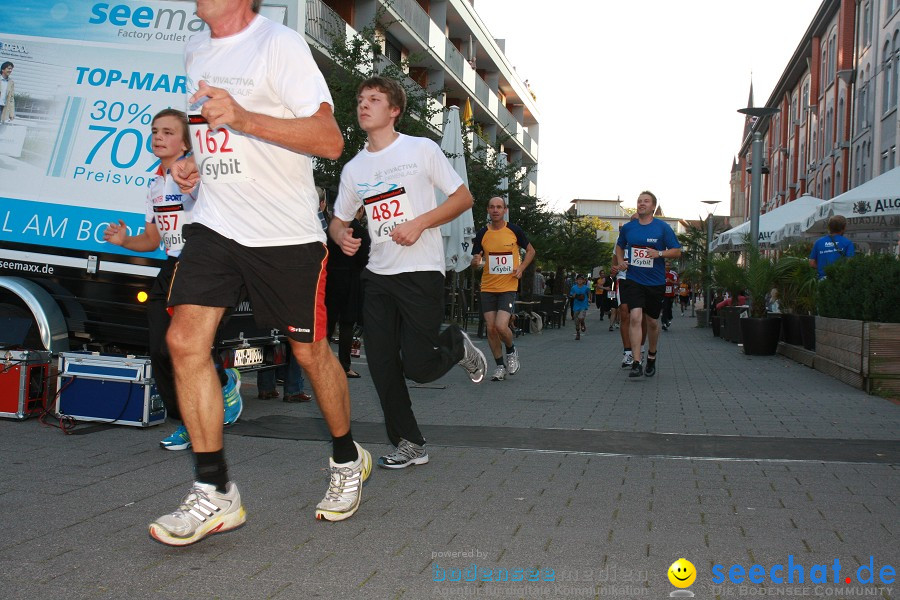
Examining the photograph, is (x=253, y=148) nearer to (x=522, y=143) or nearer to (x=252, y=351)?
(x=252, y=351)

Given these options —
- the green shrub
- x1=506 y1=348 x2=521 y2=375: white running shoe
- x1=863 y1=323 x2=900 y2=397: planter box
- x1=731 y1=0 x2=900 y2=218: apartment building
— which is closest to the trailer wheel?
x1=506 y1=348 x2=521 y2=375: white running shoe

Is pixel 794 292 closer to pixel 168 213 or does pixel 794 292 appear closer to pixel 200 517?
pixel 168 213

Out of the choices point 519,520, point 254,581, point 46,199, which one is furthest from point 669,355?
point 254,581

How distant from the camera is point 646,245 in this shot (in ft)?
35.4

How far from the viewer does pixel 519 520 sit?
13.1 feet

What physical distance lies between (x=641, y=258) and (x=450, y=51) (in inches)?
1155

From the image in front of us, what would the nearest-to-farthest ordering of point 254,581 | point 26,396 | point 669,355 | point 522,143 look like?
point 254,581 → point 26,396 → point 669,355 → point 522,143

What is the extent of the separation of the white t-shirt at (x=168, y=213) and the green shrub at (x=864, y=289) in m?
6.74

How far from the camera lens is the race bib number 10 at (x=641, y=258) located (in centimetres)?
1060

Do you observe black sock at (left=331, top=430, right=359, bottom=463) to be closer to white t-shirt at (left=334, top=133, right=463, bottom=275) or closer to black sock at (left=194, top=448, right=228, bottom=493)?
black sock at (left=194, top=448, right=228, bottom=493)

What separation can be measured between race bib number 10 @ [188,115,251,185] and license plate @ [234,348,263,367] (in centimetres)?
338

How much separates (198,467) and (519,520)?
4.35ft

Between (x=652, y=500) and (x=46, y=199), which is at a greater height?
(x=46, y=199)

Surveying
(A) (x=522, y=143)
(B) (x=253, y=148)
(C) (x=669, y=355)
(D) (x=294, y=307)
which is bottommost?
(C) (x=669, y=355)
